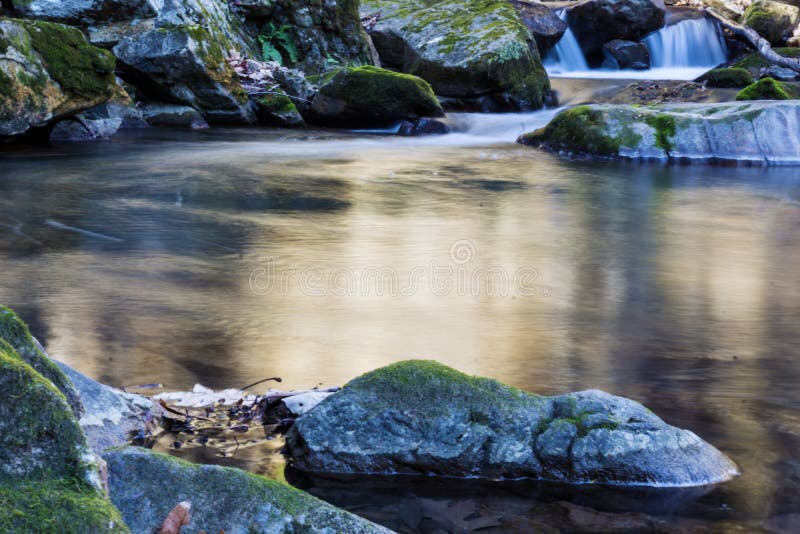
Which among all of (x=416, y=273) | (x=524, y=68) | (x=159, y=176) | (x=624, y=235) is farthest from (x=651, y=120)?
(x=416, y=273)

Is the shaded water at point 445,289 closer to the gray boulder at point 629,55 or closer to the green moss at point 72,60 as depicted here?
the green moss at point 72,60

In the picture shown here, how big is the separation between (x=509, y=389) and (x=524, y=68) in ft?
50.7

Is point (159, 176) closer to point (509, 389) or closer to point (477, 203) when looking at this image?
point (477, 203)

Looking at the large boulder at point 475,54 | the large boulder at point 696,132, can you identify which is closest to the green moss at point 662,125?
the large boulder at point 696,132

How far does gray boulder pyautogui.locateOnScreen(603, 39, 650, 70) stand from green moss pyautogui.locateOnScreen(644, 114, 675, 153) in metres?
8.08

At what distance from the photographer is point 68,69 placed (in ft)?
43.5

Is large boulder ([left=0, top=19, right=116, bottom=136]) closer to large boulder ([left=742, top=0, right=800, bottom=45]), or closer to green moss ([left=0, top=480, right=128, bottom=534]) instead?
green moss ([left=0, top=480, right=128, bottom=534])

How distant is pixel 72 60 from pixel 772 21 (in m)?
17.2

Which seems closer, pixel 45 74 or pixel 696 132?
pixel 45 74

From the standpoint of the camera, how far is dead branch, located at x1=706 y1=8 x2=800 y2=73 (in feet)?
66.4

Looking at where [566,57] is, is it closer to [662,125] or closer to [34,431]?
[662,125]

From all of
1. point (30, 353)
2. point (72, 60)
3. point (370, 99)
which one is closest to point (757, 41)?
point (370, 99)

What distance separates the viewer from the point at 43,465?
191 centimetres

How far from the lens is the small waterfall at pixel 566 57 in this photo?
874 inches
